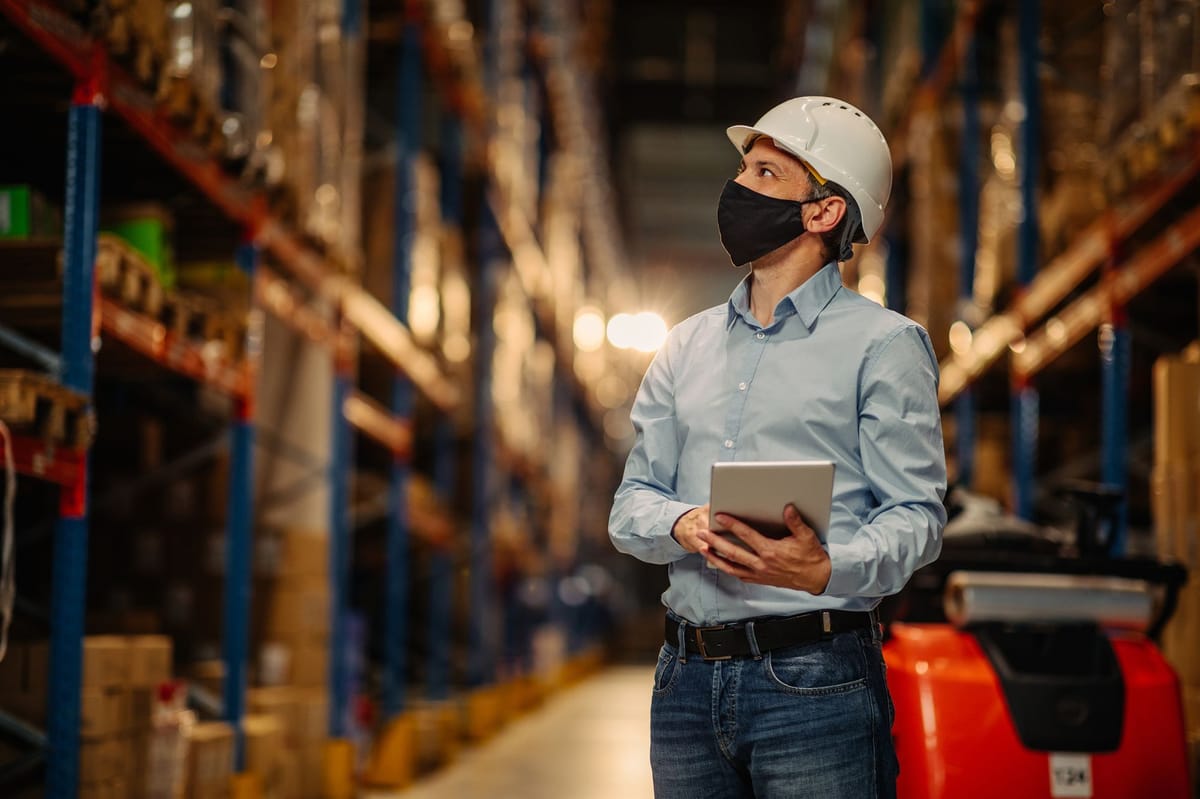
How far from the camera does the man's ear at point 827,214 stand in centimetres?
252

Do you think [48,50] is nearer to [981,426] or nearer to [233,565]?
[233,565]

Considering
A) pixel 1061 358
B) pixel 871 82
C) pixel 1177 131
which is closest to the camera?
pixel 1177 131

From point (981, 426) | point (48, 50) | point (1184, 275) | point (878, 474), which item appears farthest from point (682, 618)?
point (981, 426)

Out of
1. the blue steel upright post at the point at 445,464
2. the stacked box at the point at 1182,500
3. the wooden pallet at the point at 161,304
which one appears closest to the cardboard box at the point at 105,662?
the wooden pallet at the point at 161,304

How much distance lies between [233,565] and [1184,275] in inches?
168

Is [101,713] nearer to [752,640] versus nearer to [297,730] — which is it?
[297,730]

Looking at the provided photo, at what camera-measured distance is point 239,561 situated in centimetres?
605

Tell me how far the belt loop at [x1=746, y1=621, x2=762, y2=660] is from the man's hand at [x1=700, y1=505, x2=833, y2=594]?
0.12m

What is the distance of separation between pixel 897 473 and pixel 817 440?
0.15m

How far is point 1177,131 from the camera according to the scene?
5234mm

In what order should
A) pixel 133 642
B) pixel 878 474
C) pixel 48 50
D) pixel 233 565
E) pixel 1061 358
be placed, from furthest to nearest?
pixel 1061 358, pixel 233 565, pixel 133 642, pixel 48 50, pixel 878 474

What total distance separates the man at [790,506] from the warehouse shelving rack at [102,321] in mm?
2331

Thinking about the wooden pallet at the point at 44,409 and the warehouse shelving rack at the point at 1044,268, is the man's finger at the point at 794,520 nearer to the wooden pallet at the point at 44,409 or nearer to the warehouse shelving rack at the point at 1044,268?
the warehouse shelving rack at the point at 1044,268

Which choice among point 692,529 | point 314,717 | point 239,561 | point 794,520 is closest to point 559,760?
point 314,717
